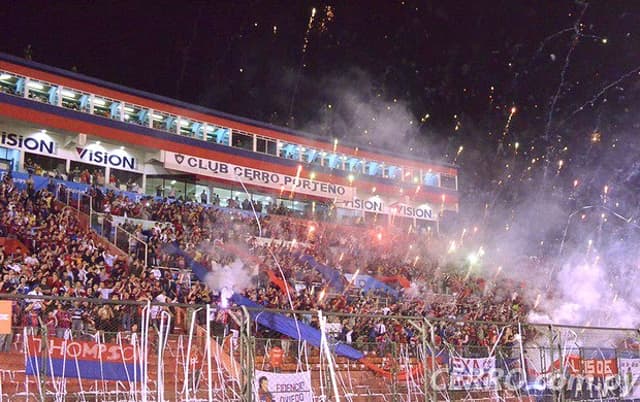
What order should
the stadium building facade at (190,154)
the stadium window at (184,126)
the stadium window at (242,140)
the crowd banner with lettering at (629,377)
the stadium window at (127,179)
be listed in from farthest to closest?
the stadium window at (242,140) < the stadium window at (184,126) < the stadium window at (127,179) < the stadium building facade at (190,154) < the crowd banner with lettering at (629,377)

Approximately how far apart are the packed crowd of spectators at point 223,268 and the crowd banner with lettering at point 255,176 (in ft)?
11.7

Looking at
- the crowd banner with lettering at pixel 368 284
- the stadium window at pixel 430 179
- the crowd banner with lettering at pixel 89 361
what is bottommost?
the crowd banner with lettering at pixel 89 361

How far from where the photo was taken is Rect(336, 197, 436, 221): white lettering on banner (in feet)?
140

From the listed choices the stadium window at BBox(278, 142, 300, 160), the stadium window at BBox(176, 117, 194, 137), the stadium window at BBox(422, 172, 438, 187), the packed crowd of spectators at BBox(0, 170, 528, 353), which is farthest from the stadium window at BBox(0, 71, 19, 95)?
the stadium window at BBox(422, 172, 438, 187)

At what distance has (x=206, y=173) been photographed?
35625 millimetres

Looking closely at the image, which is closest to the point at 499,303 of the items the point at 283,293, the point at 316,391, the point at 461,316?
the point at 461,316

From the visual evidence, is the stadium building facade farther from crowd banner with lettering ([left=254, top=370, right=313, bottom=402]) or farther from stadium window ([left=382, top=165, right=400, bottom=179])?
crowd banner with lettering ([left=254, top=370, right=313, bottom=402])

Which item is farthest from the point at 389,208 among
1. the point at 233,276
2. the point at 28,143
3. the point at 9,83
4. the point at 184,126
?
the point at 9,83

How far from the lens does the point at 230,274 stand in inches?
926

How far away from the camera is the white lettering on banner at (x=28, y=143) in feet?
95.6

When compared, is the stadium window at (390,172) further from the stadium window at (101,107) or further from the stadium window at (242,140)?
the stadium window at (101,107)

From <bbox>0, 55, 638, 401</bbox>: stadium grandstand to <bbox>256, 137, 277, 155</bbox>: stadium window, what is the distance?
0.08m

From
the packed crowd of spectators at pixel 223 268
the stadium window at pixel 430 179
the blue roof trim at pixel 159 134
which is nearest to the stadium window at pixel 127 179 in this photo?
the blue roof trim at pixel 159 134

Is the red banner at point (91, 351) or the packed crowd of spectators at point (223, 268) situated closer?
the red banner at point (91, 351)
